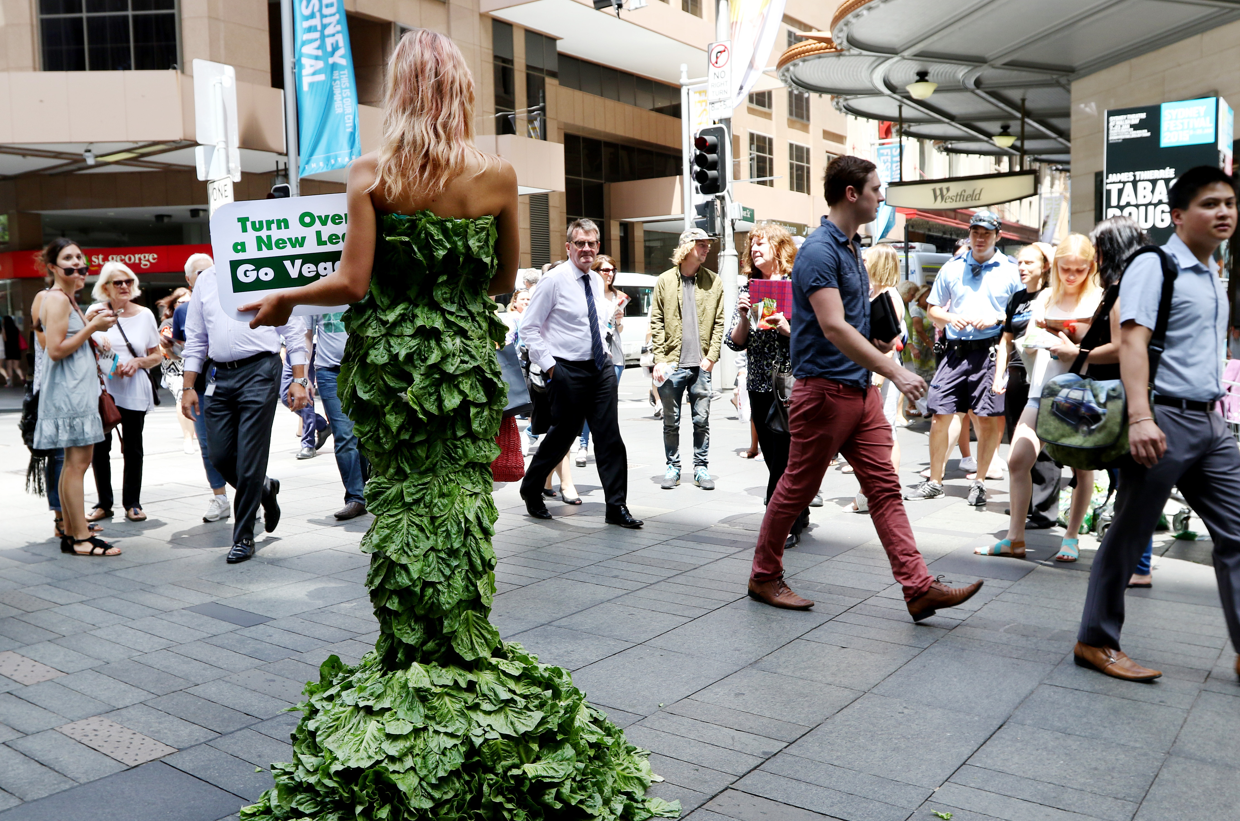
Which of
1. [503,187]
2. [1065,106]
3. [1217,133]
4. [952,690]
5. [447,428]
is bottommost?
[952,690]

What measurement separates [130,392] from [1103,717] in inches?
256

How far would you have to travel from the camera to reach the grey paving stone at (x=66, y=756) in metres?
3.25

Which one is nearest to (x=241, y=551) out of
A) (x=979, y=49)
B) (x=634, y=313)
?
(x=979, y=49)

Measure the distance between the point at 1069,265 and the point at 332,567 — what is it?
4.52 m

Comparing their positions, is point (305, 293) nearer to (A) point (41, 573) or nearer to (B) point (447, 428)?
(B) point (447, 428)

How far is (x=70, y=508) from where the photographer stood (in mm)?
6285

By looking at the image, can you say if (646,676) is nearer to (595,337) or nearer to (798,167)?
(595,337)

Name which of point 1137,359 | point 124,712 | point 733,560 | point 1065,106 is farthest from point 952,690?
point 1065,106

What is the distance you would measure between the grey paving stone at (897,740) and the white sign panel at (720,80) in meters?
12.7

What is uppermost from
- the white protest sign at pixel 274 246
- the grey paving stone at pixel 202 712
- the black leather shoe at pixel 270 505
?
the white protest sign at pixel 274 246

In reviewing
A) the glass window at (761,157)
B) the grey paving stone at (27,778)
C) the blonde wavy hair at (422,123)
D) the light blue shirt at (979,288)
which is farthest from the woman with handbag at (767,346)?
the glass window at (761,157)

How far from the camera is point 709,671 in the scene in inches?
162

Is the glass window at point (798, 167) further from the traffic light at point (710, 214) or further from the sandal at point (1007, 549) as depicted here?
the sandal at point (1007, 549)

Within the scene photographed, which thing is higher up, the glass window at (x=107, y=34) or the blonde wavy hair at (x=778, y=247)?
the glass window at (x=107, y=34)
